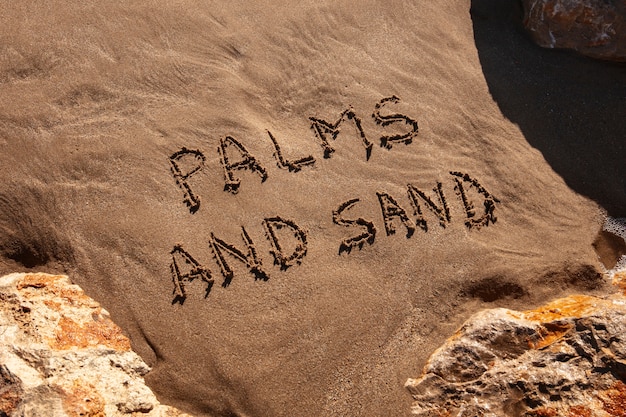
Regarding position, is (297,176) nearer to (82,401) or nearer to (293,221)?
(293,221)

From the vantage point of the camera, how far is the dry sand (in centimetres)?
377

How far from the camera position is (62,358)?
316 cm

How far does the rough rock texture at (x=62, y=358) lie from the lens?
295 centimetres

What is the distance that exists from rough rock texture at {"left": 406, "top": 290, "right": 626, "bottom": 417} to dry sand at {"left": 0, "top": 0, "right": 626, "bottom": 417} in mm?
239

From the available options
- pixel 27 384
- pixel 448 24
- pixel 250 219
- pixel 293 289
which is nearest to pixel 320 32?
pixel 448 24

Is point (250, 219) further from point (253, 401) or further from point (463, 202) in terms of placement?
point (463, 202)

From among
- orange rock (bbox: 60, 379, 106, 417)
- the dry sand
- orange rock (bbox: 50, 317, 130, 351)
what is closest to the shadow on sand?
the dry sand

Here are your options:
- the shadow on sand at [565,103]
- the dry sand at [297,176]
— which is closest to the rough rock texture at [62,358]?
the dry sand at [297,176]

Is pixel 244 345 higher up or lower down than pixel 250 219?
lower down

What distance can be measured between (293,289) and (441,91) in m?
2.41

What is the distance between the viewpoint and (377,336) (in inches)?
150

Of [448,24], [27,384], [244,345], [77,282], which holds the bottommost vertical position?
[244,345]

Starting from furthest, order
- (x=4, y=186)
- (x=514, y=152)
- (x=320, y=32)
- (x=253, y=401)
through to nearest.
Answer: (x=320, y=32) < (x=514, y=152) < (x=4, y=186) < (x=253, y=401)

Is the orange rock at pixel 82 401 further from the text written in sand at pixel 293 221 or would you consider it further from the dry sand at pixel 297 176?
the text written in sand at pixel 293 221
